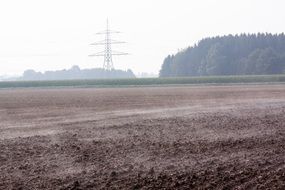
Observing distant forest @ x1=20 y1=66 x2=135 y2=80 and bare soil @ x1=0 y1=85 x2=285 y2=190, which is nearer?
bare soil @ x1=0 y1=85 x2=285 y2=190

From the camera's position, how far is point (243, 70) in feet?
355

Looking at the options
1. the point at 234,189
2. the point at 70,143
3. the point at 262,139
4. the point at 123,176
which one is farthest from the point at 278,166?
the point at 70,143

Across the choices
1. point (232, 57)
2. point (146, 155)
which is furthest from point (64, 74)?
point (146, 155)

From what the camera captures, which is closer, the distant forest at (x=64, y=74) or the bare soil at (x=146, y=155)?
the bare soil at (x=146, y=155)

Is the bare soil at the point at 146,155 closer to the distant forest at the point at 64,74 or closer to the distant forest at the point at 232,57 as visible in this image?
the distant forest at the point at 232,57

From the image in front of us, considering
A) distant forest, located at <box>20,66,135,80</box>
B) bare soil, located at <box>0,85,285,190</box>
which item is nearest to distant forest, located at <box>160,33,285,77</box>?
distant forest, located at <box>20,66,135,80</box>

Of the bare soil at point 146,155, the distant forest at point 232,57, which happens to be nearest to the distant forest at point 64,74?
the distant forest at point 232,57

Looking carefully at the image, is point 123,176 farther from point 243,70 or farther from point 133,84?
point 243,70

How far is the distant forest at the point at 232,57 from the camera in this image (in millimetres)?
100688

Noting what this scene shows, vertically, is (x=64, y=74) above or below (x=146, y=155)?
above

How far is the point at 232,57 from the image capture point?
116 meters

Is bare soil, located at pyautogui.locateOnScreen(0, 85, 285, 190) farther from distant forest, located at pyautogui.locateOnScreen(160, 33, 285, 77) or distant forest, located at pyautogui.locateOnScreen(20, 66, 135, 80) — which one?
distant forest, located at pyautogui.locateOnScreen(20, 66, 135, 80)

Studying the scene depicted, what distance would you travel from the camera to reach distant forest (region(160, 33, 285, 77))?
3964 inches

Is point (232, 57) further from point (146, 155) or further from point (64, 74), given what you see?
point (146, 155)
